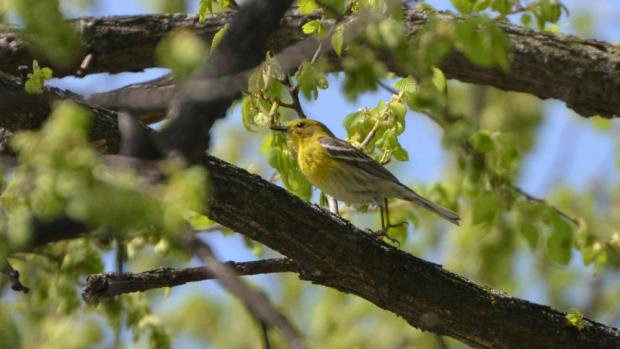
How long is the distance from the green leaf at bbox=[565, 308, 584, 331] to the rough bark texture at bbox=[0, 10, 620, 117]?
63.8 inches

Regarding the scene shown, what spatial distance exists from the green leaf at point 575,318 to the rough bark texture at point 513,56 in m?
1.62

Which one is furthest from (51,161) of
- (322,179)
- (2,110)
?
(322,179)

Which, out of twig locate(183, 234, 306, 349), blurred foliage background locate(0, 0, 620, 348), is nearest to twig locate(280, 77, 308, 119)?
blurred foliage background locate(0, 0, 620, 348)

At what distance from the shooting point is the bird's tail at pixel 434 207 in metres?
6.23

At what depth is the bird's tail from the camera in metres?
6.23

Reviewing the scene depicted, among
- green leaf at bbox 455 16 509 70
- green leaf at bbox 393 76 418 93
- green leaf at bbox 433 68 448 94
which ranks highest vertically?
green leaf at bbox 455 16 509 70

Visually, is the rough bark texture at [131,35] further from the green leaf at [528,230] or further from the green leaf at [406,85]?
the green leaf at [528,230]

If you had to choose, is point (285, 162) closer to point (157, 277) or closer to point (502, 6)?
A: point (157, 277)

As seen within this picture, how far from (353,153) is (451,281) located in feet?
4.91

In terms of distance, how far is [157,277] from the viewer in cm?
455

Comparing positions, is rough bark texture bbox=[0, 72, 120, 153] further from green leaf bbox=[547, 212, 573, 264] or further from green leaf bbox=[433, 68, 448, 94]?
green leaf bbox=[547, 212, 573, 264]

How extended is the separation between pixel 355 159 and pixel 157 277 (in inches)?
77.5

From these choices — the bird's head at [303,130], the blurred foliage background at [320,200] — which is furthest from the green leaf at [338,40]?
the bird's head at [303,130]

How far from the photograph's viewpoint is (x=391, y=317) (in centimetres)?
1091
